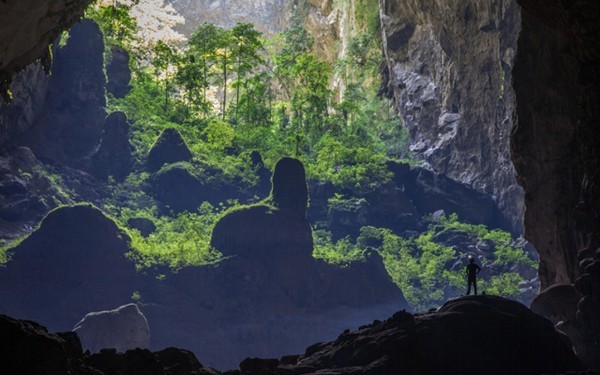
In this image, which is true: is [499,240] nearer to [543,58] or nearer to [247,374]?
[543,58]

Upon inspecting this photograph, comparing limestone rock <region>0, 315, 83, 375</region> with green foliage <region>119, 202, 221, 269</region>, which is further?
green foliage <region>119, 202, 221, 269</region>

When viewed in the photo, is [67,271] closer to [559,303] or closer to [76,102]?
[76,102]

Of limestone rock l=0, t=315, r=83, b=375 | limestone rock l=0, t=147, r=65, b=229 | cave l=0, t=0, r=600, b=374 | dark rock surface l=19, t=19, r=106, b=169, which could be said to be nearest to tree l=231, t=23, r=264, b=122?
cave l=0, t=0, r=600, b=374

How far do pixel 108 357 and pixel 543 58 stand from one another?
1534cm

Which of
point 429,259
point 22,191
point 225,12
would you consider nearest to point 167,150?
point 22,191

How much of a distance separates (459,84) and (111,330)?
29263mm

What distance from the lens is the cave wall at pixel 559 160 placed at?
2000 centimetres

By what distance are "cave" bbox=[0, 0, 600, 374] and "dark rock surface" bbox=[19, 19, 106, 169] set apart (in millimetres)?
103

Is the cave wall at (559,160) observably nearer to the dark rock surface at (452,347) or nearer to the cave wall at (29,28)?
Answer: the dark rock surface at (452,347)

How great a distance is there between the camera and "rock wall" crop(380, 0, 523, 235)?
49469 millimetres

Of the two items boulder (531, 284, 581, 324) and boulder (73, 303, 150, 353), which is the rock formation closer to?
boulder (531, 284, 581, 324)

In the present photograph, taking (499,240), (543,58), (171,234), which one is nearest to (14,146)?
(171,234)

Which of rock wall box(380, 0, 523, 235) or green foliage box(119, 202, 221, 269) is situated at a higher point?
rock wall box(380, 0, 523, 235)

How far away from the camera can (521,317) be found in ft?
63.0
